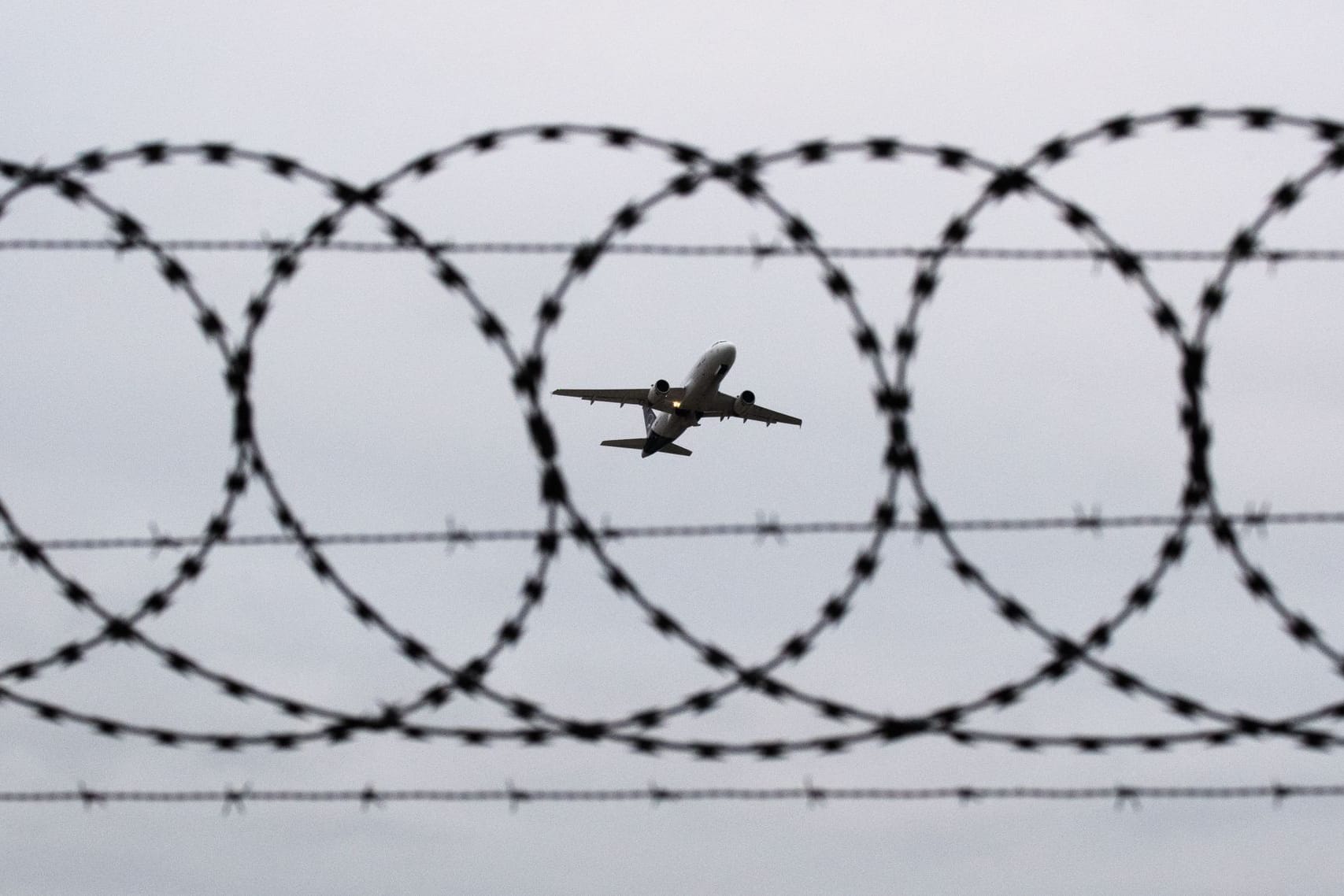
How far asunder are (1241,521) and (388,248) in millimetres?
6941

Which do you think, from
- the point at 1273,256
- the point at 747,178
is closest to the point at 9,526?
the point at 747,178

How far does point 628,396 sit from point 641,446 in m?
6.67

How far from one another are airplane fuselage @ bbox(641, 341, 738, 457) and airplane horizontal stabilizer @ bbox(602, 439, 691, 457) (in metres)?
1.99

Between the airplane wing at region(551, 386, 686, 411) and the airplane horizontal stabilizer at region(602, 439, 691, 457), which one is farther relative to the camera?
the airplane horizontal stabilizer at region(602, 439, 691, 457)

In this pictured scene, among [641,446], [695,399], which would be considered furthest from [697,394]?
[641,446]

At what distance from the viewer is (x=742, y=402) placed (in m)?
61.4

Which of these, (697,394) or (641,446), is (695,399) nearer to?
(697,394)

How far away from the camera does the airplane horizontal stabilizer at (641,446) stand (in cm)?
7025

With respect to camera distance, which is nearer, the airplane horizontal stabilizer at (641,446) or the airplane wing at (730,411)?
the airplane wing at (730,411)

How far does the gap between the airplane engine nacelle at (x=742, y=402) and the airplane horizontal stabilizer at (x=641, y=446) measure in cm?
776

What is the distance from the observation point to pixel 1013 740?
13336mm

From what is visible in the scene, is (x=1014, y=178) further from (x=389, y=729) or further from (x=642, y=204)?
(x=389, y=729)

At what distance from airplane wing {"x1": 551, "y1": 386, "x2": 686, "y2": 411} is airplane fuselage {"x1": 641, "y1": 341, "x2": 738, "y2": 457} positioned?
250mm

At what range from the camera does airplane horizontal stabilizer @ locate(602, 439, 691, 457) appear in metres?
Answer: 70.2
